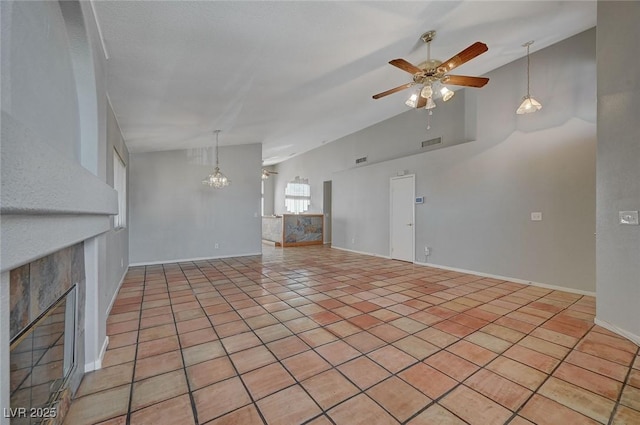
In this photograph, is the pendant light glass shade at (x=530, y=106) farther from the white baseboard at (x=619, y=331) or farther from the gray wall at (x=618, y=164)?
the white baseboard at (x=619, y=331)

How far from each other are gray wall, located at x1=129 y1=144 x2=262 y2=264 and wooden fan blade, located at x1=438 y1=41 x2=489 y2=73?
5231 mm

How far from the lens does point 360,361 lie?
2.04 m

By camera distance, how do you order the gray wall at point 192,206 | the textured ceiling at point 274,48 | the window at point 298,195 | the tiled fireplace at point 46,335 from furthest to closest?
the window at point 298,195, the gray wall at point 192,206, the textured ceiling at point 274,48, the tiled fireplace at point 46,335

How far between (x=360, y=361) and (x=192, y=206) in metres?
5.68

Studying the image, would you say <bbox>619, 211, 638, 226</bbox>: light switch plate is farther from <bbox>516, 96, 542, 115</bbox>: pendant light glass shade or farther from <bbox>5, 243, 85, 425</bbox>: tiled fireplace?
<bbox>5, 243, 85, 425</bbox>: tiled fireplace

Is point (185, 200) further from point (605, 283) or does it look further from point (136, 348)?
point (605, 283)

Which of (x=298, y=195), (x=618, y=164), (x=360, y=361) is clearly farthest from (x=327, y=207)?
(x=360, y=361)

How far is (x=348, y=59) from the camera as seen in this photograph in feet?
10.7

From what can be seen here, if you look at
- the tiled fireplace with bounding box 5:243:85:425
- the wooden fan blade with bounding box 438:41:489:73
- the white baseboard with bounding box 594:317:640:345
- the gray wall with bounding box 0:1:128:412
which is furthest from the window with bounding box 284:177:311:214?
the tiled fireplace with bounding box 5:243:85:425

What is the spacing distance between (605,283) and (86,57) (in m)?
5.07

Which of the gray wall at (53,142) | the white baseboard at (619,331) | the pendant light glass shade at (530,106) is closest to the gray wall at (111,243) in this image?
the gray wall at (53,142)

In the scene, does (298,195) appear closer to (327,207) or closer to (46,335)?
(327,207)

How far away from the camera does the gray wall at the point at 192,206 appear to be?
5742mm

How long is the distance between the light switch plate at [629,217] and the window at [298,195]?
342 inches
